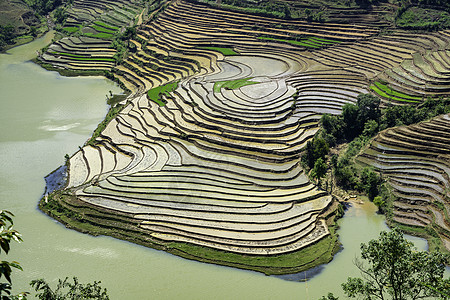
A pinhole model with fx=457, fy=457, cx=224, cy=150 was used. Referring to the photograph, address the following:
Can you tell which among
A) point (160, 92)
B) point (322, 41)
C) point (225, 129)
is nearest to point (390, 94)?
point (322, 41)

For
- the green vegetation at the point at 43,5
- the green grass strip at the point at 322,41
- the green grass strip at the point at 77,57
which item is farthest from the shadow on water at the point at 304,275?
the green vegetation at the point at 43,5

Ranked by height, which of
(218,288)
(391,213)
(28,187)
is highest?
(391,213)

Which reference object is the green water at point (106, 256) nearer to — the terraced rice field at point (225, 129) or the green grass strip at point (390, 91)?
the terraced rice field at point (225, 129)

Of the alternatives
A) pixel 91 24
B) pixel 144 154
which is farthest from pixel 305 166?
pixel 91 24

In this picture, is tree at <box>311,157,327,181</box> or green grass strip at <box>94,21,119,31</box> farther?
green grass strip at <box>94,21,119,31</box>

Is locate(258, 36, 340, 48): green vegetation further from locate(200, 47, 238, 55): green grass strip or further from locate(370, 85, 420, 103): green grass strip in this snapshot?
locate(370, 85, 420, 103): green grass strip

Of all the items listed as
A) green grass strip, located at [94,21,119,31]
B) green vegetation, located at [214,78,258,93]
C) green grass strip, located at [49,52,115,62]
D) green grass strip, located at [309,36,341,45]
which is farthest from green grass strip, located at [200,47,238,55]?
green grass strip, located at [94,21,119,31]

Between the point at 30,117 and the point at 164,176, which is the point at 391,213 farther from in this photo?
the point at 30,117

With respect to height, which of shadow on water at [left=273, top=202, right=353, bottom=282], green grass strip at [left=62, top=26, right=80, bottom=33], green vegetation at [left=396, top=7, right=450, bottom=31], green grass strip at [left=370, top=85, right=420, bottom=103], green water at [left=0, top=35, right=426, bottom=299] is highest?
green vegetation at [left=396, top=7, right=450, bottom=31]
